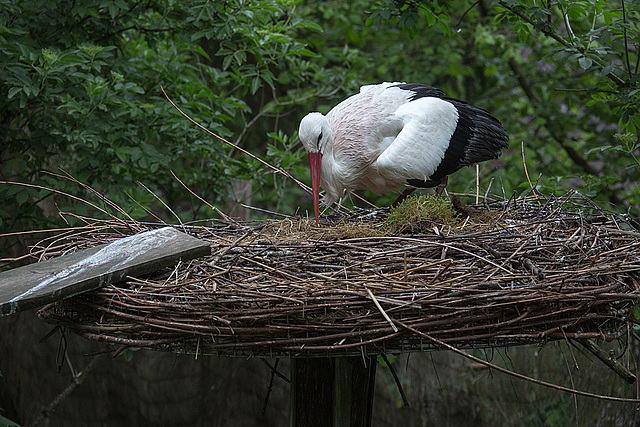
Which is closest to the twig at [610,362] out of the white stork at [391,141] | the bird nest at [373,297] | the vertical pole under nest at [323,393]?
the bird nest at [373,297]

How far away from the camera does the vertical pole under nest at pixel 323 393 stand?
2.12 metres

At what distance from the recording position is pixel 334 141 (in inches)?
102

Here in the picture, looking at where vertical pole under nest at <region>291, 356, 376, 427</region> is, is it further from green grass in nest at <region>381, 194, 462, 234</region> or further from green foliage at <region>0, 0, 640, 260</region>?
green foliage at <region>0, 0, 640, 260</region>

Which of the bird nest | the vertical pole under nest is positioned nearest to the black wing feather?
the bird nest

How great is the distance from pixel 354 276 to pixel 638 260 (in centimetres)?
83

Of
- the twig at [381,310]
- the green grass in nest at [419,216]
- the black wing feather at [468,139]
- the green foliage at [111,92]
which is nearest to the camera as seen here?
the twig at [381,310]

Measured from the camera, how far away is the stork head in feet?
8.00

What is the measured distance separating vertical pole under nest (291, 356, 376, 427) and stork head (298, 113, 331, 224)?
61cm

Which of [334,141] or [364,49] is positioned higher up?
[334,141]

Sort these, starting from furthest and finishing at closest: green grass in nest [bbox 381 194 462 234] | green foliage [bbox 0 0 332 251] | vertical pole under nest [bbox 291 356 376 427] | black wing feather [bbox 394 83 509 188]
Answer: green foliage [bbox 0 0 332 251], black wing feather [bbox 394 83 509 188], green grass in nest [bbox 381 194 462 234], vertical pole under nest [bbox 291 356 376 427]

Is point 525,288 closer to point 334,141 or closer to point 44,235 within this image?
point 334,141

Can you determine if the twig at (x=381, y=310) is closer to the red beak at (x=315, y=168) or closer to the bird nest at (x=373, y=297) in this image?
the bird nest at (x=373, y=297)

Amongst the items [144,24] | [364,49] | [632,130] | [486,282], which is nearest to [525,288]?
[486,282]

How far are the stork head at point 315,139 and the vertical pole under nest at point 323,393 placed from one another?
2.00ft
